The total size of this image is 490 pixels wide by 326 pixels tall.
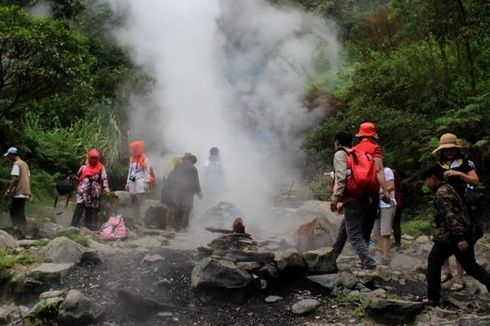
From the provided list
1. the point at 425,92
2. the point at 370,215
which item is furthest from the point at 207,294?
the point at 425,92

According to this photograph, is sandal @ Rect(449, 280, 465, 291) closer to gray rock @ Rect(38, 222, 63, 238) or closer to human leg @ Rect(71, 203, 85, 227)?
gray rock @ Rect(38, 222, 63, 238)

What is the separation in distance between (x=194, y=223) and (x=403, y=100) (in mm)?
5275

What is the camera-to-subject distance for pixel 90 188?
8469mm

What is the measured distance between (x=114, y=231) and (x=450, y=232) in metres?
5.17

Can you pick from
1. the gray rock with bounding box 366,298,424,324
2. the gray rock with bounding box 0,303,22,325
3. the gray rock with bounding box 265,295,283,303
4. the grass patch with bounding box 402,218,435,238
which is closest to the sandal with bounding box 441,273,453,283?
the gray rock with bounding box 366,298,424,324

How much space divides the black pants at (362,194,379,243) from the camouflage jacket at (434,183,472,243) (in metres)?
1.16

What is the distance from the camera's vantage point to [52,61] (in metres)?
8.83

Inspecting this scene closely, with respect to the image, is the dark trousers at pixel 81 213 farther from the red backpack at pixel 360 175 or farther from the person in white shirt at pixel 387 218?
the red backpack at pixel 360 175

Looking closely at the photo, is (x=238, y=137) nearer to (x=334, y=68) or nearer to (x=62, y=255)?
(x=334, y=68)

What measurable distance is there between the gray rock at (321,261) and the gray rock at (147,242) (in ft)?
8.75

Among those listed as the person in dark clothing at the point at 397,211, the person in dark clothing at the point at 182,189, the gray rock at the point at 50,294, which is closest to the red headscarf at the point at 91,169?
the person in dark clothing at the point at 182,189

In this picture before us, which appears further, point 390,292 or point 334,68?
point 334,68

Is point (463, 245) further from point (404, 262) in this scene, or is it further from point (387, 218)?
point (404, 262)

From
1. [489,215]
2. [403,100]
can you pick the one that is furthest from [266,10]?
[489,215]
